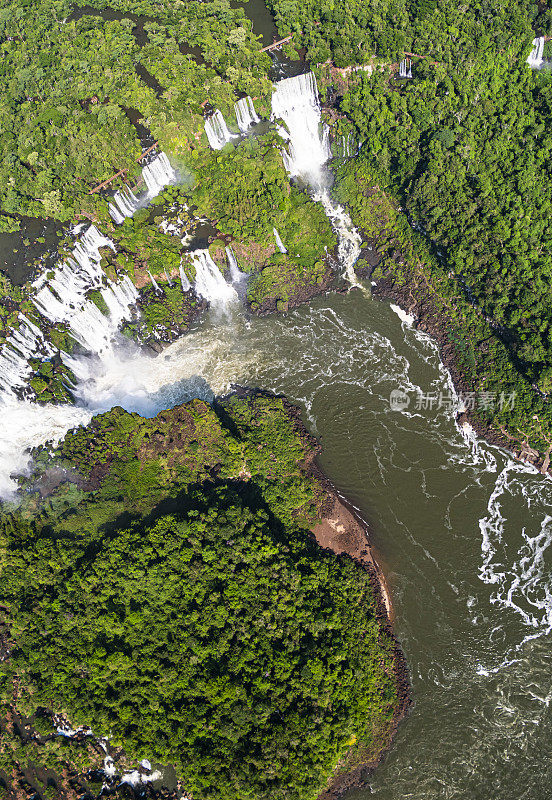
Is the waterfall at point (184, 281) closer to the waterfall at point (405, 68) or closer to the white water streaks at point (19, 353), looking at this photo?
the white water streaks at point (19, 353)

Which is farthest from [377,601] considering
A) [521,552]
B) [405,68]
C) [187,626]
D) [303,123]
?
[405,68]

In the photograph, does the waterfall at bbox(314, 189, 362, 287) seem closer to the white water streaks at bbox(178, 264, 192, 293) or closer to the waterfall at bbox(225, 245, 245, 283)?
the waterfall at bbox(225, 245, 245, 283)

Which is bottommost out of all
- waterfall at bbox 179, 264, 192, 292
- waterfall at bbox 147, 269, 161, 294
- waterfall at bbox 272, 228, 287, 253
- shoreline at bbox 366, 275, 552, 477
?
shoreline at bbox 366, 275, 552, 477

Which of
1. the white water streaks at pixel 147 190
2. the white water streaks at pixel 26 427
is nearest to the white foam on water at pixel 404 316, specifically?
the white water streaks at pixel 147 190

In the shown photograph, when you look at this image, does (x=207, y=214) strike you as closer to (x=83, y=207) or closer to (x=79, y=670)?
(x=83, y=207)

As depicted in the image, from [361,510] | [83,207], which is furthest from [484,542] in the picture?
[83,207]

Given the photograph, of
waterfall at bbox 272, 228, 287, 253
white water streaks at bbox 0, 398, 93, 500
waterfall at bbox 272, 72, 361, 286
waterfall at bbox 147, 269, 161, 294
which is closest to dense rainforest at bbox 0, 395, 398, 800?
white water streaks at bbox 0, 398, 93, 500

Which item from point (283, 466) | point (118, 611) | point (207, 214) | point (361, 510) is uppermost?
point (207, 214)
